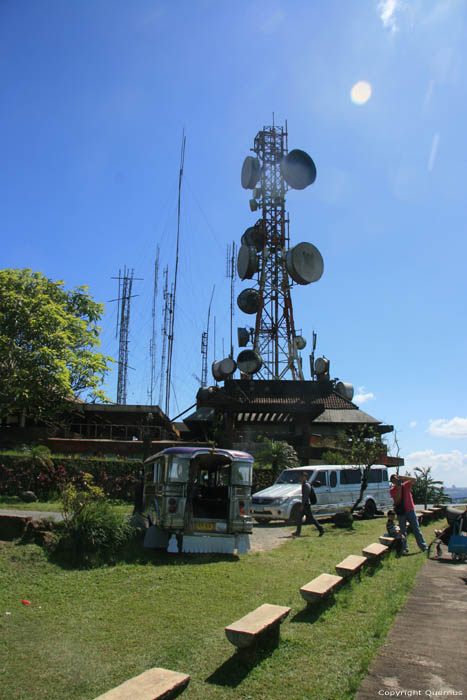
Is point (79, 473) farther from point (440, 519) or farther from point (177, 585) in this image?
point (440, 519)

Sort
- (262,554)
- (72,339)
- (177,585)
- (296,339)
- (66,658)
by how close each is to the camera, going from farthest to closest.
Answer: (296,339) → (72,339) → (262,554) → (177,585) → (66,658)

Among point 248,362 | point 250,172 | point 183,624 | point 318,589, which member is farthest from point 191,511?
point 250,172

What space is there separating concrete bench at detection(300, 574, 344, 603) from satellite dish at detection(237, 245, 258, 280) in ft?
107

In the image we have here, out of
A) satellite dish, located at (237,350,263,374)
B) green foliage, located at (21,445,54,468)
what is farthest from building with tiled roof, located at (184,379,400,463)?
green foliage, located at (21,445,54,468)

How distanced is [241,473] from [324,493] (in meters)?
7.19

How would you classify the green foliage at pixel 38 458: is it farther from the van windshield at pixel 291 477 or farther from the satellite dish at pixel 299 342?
the satellite dish at pixel 299 342

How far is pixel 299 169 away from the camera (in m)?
38.3

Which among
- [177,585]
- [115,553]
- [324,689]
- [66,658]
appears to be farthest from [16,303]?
[324,689]

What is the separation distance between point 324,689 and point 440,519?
54.7 feet

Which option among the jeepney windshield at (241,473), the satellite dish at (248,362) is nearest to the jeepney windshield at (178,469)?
the jeepney windshield at (241,473)

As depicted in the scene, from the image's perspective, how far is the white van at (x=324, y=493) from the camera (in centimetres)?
1603

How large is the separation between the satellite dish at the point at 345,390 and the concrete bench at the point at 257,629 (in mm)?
33201

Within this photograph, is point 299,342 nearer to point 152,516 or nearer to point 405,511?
point 405,511

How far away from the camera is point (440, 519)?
62.1 ft
